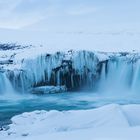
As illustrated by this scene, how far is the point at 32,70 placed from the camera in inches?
815

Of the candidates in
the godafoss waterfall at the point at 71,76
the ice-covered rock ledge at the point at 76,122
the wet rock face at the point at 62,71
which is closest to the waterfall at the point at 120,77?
the godafoss waterfall at the point at 71,76

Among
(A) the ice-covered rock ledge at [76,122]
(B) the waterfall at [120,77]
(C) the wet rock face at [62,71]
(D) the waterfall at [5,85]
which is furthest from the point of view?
(B) the waterfall at [120,77]

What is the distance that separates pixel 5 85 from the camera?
66.5ft

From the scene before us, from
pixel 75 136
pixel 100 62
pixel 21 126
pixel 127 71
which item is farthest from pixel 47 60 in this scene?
pixel 75 136

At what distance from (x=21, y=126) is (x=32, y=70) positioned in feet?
32.8

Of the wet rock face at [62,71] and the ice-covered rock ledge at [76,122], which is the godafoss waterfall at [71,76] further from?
the ice-covered rock ledge at [76,122]

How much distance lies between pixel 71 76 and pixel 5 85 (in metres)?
3.27

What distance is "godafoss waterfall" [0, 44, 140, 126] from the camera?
20.2m

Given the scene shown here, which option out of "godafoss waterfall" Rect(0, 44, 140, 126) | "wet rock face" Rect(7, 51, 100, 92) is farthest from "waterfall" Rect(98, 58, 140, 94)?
"wet rock face" Rect(7, 51, 100, 92)

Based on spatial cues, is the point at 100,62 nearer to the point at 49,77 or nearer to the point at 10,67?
the point at 49,77

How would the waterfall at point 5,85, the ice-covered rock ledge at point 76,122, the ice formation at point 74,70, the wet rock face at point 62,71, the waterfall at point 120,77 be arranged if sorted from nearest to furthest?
the ice-covered rock ledge at point 76,122 < the waterfall at point 5,85 < the ice formation at point 74,70 < the wet rock face at point 62,71 < the waterfall at point 120,77

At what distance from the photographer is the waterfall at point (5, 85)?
20125 millimetres

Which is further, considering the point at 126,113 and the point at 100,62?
the point at 100,62

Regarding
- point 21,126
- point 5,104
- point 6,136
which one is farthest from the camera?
point 5,104
